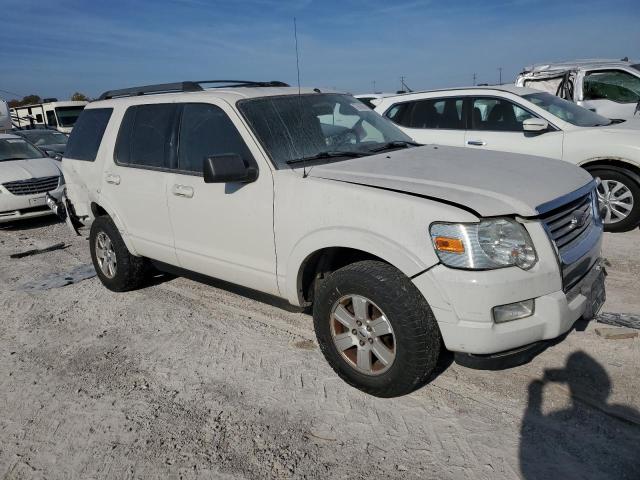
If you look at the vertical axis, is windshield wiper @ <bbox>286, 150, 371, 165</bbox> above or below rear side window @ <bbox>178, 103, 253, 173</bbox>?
below

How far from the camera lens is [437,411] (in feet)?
9.91

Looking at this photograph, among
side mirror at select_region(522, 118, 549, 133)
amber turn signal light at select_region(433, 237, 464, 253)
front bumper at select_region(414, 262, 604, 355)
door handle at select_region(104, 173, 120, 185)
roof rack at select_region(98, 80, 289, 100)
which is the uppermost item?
roof rack at select_region(98, 80, 289, 100)

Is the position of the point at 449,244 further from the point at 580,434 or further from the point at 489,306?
the point at 580,434

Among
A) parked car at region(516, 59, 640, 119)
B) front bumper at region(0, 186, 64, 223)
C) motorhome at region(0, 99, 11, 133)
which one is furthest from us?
motorhome at region(0, 99, 11, 133)

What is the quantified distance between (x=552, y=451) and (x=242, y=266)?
7.26ft

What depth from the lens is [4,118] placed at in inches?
588

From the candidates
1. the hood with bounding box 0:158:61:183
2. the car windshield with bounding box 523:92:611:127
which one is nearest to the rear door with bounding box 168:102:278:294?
the car windshield with bounding box 523:92:611:127

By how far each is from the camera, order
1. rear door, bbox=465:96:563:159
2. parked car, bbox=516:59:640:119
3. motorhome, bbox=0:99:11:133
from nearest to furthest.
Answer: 1. rear door, bbox=465:96:563:159
2. parked car, bbox=516:59:640:119
3. motorhome, bbox=0:99:11:133

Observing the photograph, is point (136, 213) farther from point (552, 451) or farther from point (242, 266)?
point (552, 451)

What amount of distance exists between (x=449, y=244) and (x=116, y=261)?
3.54 metres

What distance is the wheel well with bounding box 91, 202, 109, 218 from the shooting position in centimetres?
525

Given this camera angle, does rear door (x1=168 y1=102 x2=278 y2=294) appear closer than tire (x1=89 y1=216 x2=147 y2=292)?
Yes

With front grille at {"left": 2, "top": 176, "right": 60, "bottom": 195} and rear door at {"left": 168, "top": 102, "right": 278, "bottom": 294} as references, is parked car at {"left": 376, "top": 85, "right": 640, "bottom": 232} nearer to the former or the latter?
rear door at {"left": 168, "top": 102, "right": 278, "bottom": 294}

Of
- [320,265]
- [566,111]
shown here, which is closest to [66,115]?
[566,111]
